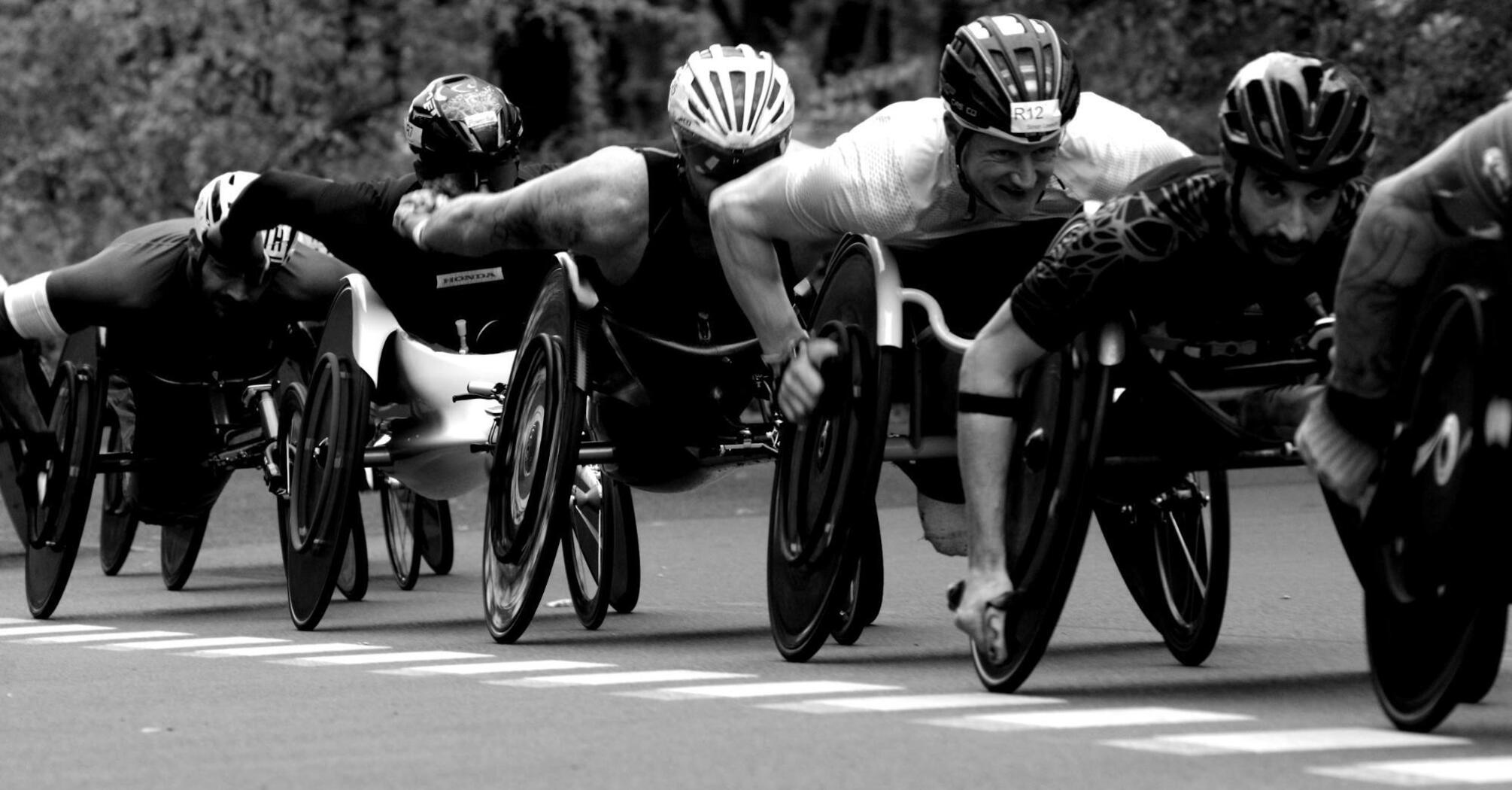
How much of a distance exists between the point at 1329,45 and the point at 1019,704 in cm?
1518

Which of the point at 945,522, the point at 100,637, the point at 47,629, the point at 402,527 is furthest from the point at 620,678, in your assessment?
the point at 402,527

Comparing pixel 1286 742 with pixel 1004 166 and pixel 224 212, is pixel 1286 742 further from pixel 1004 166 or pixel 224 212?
pixel 224 212

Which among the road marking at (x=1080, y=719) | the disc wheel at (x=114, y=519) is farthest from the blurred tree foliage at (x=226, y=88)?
the road marking at (x=1080, y=719)

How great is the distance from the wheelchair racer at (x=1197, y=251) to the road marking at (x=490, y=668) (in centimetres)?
167

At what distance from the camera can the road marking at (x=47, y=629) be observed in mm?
10750

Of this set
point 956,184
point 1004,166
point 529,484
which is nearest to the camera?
point 1004,166

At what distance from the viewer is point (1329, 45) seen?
21.3 m

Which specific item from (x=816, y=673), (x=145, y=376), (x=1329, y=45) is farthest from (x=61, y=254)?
(x=816, y=673)

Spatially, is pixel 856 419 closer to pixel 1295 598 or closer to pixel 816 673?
pixel 816 673

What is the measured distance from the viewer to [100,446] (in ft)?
38.6

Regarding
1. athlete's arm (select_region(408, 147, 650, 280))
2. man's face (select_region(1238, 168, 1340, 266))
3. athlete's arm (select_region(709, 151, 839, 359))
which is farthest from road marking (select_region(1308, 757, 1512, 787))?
athlete's arm (select_region(408, 147, 650, 280))

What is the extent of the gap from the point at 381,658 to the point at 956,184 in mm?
2482

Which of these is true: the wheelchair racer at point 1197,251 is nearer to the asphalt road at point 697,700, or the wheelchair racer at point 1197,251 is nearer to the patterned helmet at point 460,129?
the asphalt road at point 697,700

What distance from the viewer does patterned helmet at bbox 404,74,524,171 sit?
1056 centimetres
